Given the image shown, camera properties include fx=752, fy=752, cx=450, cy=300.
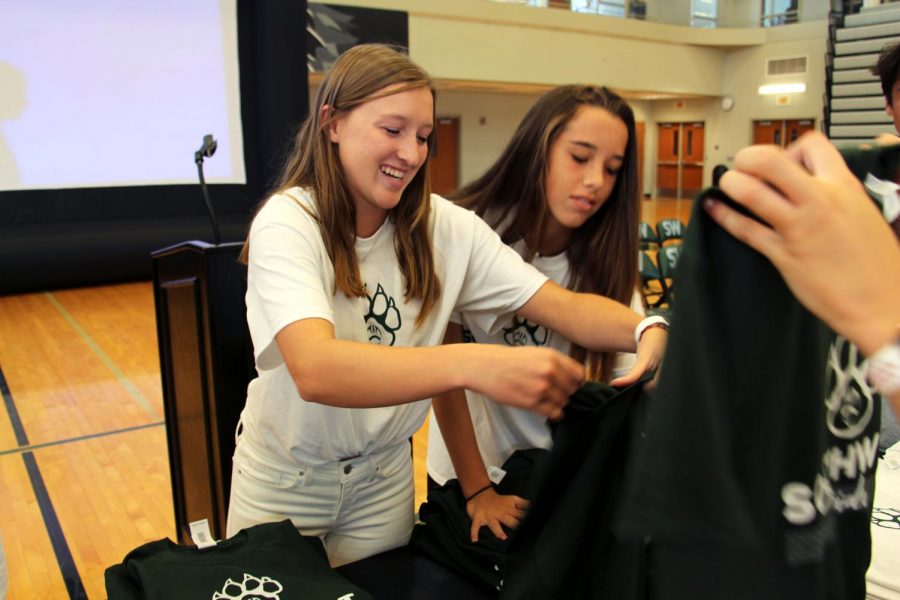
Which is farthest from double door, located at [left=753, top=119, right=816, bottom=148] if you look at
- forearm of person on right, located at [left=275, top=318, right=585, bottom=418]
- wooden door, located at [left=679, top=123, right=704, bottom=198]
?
forearm of person on right, located at [left=275, top=318, right=585, bottom=418]

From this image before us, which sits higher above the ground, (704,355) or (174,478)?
(704,355)

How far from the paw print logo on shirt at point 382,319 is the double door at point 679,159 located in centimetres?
1739

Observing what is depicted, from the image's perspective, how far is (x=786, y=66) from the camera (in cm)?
1540

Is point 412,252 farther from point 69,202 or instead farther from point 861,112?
point 861,112

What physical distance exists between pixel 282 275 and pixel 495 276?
45 cm

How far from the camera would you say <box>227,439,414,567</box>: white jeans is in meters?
1.39

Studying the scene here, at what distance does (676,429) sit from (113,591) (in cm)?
83

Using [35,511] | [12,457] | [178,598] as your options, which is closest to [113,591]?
[178,598]

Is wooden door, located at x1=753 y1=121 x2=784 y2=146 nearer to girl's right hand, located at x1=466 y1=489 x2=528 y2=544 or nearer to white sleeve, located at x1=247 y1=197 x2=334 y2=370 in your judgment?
girl's right hand, located at x1=466 y1=489 x2=528 y2=544

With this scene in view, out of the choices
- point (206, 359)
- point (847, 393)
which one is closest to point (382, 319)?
point (847, 393)

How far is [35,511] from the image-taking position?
314 cm

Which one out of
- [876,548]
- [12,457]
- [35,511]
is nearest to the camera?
[876,548]

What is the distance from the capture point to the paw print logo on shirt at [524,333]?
62.0 inches

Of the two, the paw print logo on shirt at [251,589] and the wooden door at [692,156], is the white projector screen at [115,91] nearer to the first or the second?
the paw print logo on shirt at [251,589]
